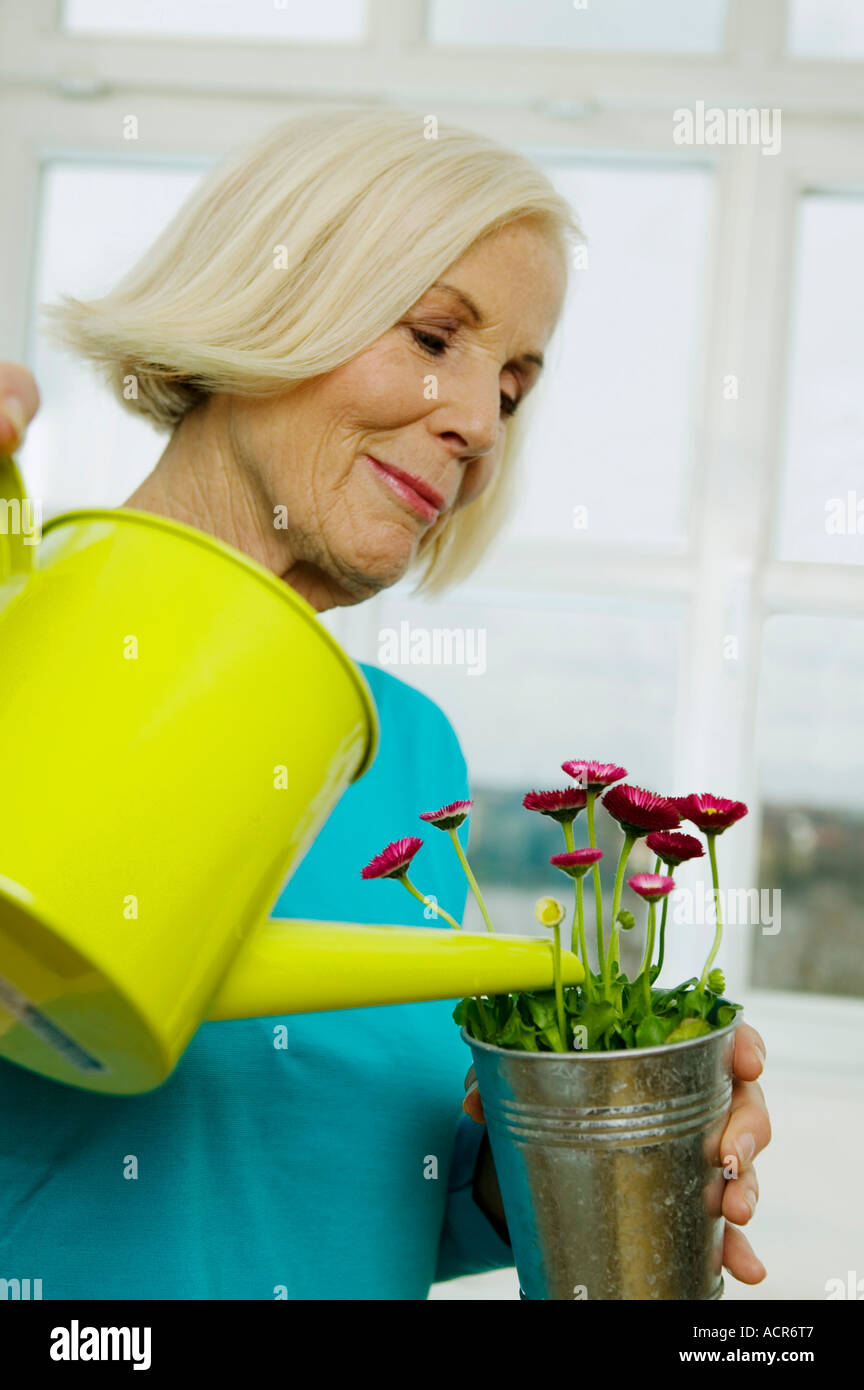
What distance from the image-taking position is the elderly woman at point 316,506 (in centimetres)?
59

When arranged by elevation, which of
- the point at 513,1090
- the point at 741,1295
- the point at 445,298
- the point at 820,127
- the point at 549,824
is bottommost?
the point at 741,1295

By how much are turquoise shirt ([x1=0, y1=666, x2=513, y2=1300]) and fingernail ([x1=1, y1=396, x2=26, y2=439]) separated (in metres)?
0.34

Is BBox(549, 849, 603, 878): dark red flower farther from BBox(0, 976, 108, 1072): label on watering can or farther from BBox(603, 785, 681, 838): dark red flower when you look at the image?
BBox(0, 976, 108, 1072): label on watering can

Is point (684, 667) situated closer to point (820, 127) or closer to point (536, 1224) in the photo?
point (820, 127)

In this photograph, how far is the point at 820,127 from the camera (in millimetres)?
1804

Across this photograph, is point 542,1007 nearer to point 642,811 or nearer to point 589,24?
point 642,811

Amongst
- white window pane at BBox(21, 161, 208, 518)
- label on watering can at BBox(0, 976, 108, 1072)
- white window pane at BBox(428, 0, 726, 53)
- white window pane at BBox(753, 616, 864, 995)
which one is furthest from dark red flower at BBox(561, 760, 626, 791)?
white window pane at BBox(428, 0, 726, 53)

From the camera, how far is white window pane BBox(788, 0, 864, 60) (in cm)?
182

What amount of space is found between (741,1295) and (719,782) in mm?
694

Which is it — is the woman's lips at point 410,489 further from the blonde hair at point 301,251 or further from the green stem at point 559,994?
the green stem at point 559,994

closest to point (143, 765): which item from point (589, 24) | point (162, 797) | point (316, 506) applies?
point (162, 797)

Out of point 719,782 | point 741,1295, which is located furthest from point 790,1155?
point 719,782
